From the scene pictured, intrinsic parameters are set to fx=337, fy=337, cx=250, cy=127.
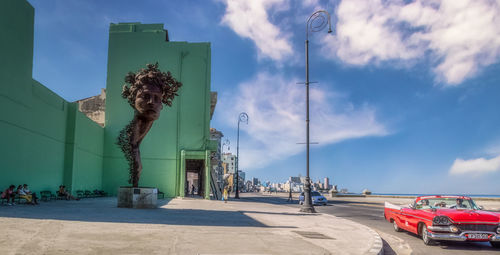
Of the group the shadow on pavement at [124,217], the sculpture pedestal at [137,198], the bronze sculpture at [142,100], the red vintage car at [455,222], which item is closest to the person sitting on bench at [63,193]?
the bronze sculpture at [142,100]

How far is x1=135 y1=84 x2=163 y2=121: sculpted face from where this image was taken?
15.9 metres

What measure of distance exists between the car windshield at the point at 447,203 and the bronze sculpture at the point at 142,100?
472 inches

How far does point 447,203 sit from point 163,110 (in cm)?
2721

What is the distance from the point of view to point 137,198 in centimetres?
1620

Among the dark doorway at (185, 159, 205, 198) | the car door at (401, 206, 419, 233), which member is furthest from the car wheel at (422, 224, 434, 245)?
the dark doorway at (185, 159, 205, 198)

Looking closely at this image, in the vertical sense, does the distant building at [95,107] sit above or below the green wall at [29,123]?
above

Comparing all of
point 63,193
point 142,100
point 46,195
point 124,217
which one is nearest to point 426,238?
point 124,217

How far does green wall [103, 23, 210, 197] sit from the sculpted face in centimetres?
1657

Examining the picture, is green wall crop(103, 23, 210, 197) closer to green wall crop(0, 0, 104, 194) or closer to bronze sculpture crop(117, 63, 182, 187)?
green wall crop(0, 0, 104, 194)

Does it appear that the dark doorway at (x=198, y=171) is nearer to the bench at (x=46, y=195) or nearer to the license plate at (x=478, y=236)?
the bench at (x=46, y=195)

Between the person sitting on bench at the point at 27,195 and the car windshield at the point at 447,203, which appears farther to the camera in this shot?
the person sitting on bench at the point at 27,195

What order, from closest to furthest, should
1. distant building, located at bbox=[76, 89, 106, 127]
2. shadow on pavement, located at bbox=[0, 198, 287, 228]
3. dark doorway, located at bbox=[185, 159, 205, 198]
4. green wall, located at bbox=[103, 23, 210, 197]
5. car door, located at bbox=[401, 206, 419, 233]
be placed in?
car door, located at bbox=[401, 206, 419, 233], shadow on pavement, located at bbox=[0, 198, 287, 228], green wall, located at bbox=[103, 23, 210, 197], distant building, located at bbox=[76, 89, 106, 127], dark doorway, located at bbox=[185, 159, 205, 198]

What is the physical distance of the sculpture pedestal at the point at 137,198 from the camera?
636 inches

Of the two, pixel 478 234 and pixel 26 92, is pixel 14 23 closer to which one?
pixel 26 92
